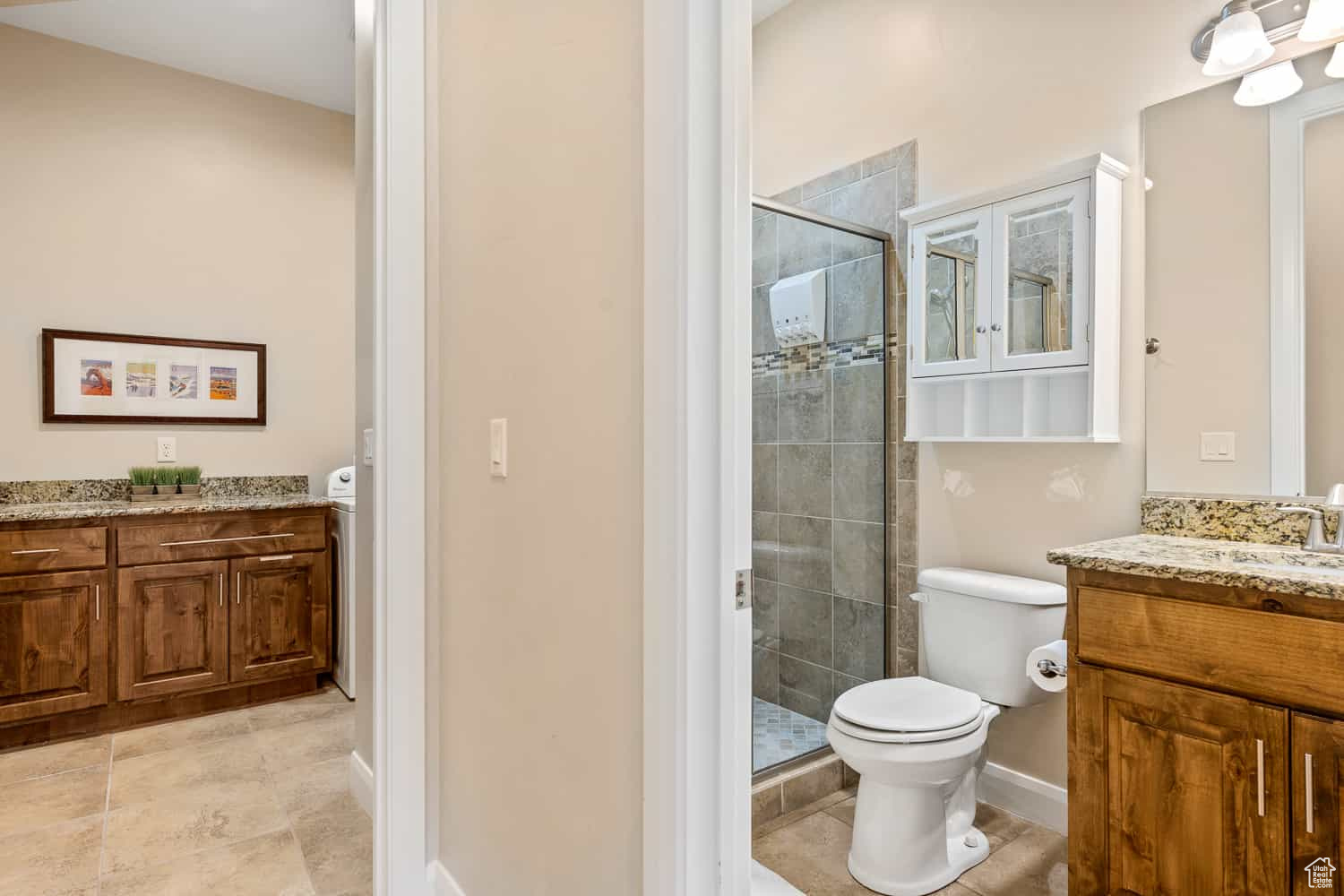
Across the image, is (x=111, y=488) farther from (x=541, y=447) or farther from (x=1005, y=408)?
(x=1005, y=408)

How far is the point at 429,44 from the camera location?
163cm

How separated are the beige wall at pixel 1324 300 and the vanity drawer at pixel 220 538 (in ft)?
10.9

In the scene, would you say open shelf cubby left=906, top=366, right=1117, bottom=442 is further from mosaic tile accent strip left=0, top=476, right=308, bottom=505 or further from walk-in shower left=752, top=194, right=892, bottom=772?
mosaic tile accent strip left=0, top=476, right=308, bottom=505

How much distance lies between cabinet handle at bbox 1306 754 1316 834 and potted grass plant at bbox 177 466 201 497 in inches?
150

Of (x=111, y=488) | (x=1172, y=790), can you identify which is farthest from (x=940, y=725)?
(x=111, y=488)

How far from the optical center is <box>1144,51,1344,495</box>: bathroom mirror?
5.39 feet

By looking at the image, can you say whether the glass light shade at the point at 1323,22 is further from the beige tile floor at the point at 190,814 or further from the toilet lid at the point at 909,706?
the beige tile floor at the point at 190,814

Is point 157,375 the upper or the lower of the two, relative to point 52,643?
upper

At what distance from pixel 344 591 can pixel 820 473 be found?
7.02 ft

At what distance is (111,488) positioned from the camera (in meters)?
3.14

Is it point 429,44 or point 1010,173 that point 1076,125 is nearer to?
point 1010,173

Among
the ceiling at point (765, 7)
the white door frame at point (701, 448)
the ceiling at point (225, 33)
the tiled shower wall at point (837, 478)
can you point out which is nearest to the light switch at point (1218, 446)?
the tiled shower wall at point (837, 478)

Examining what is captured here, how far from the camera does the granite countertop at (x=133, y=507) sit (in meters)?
2.60

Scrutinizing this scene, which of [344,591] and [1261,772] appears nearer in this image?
[1261,772]
